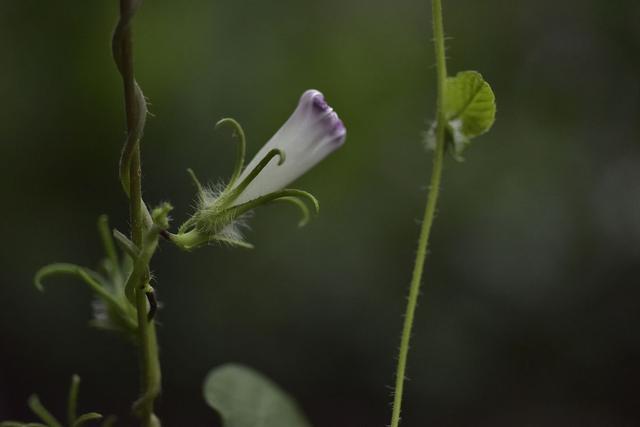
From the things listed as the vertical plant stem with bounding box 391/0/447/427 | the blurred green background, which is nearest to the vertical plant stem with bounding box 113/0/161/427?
the vertical plant stem with bounding box 391/0/447/427

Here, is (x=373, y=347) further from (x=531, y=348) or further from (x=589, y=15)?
(x=589, y=15)

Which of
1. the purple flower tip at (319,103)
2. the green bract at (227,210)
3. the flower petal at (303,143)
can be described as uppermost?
the purple flower tip at (319,103)

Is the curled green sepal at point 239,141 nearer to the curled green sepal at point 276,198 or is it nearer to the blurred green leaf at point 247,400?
the curled green sepal at point 276,198

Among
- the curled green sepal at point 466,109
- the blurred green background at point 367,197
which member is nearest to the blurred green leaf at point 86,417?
the curled green sepal at point 466,109

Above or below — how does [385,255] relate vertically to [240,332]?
above

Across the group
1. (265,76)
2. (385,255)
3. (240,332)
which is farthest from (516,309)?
(265,76)

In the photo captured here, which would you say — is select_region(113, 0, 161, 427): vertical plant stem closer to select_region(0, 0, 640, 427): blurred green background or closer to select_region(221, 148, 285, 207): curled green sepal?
select_region(221, 148, 285, 207): curled green sepal
